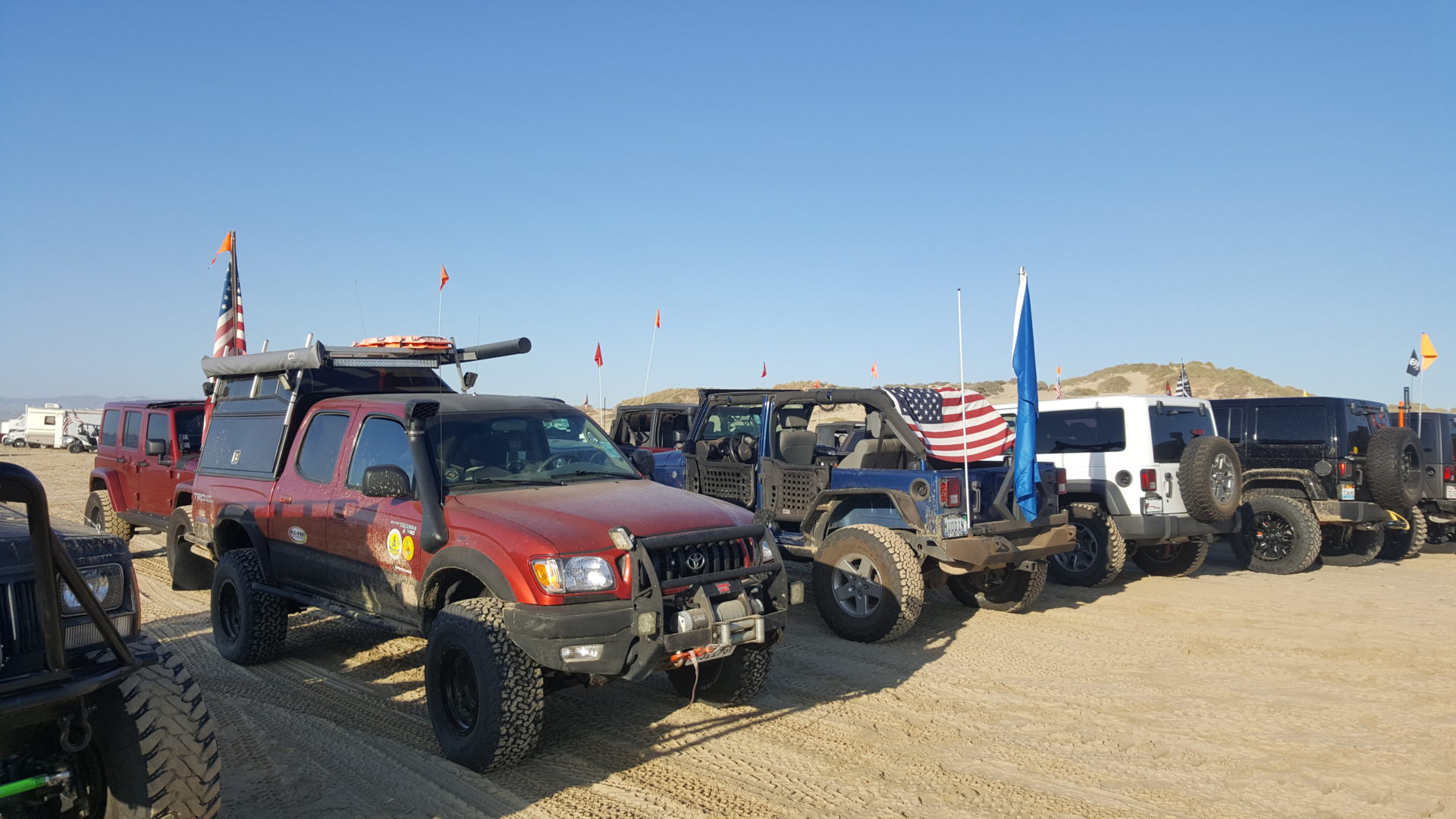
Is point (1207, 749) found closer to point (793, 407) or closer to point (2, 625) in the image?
point (793, 407)

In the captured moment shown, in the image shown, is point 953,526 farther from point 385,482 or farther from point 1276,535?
point 1276,535

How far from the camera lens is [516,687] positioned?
4586 millimetres

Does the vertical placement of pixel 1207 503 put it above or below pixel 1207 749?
above

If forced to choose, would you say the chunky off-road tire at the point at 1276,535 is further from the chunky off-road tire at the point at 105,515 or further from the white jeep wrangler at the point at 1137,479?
the chunky off-road tire at the point at 105,515

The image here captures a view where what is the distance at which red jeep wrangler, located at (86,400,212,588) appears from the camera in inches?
422

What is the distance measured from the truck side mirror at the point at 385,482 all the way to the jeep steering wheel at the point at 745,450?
413 centimetres

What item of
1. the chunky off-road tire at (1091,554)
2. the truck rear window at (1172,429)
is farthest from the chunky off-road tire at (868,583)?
the truck rear window at (1172,429)

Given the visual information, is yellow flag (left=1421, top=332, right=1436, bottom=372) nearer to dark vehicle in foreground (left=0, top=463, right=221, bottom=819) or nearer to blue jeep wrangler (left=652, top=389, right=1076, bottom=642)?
blue jeep wrangler (left=652, top=389, right=1076, bottom=642)

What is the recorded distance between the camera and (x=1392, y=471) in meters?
10.8

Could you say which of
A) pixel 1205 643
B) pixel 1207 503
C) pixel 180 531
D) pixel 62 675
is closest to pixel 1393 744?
pixel 1205 643

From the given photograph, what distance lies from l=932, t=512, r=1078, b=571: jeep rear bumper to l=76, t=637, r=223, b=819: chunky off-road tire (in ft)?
17.9

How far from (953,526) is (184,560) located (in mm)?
6837

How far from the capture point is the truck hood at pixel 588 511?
15.6 feet

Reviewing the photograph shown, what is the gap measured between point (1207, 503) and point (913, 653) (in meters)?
4.25
